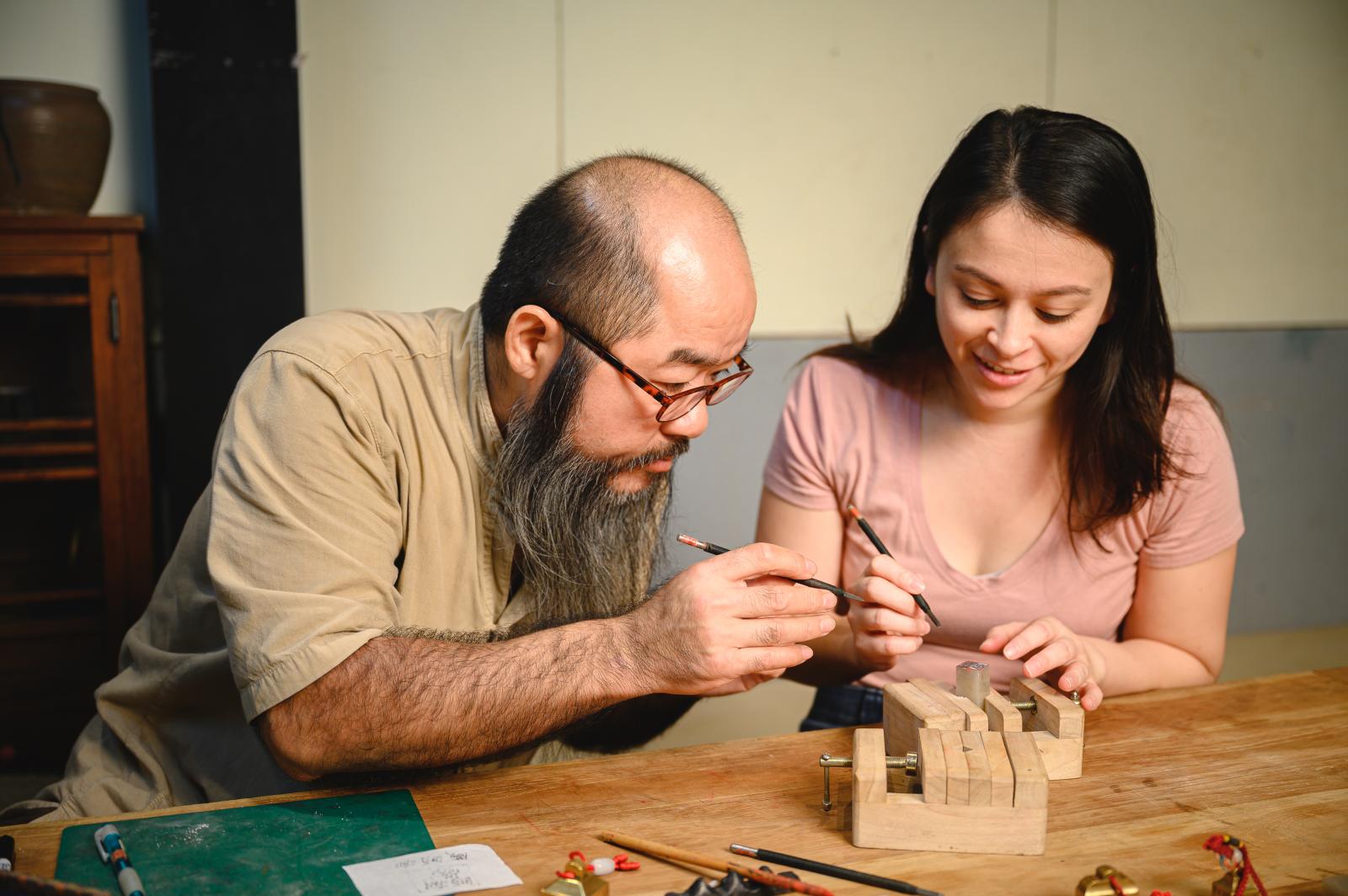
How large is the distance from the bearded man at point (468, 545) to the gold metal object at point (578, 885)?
36cm

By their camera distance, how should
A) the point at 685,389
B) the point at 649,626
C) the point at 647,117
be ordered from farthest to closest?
the point at 647,117, the point at 685,389, the point at 649,626

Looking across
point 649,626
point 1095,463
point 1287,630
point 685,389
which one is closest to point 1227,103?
point 1287,630

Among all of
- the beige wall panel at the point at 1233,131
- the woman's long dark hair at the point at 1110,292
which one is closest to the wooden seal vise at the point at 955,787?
the woman's long dark hair at the point at 1110,292

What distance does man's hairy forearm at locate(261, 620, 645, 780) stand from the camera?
63.4 inches

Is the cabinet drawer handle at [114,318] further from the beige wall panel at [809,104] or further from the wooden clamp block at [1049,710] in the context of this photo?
the wooden clamp block at [1049,710]

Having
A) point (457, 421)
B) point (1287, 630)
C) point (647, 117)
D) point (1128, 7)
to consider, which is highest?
point (1128, 7)

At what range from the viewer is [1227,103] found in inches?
179

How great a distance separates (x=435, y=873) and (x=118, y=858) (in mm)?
391

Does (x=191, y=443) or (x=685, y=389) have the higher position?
(x=685, y=389)

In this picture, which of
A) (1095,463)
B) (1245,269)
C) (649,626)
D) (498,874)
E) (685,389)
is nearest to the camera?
(498,874)

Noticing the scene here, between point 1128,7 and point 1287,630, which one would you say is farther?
point 1287,630

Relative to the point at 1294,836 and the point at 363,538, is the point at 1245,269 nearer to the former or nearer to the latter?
the point at 1294,836

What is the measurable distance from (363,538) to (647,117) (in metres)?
2.49

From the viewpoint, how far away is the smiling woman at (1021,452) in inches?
83.4
